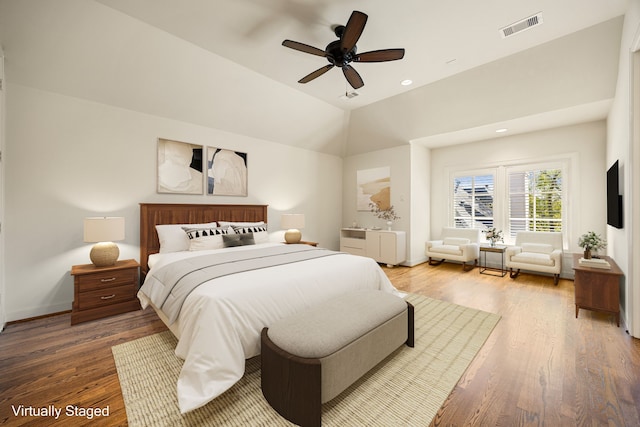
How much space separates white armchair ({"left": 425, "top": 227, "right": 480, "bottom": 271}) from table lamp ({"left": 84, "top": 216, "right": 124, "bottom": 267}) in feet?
17.6

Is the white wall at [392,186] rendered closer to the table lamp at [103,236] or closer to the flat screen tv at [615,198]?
the flat screen tv at [615,198]

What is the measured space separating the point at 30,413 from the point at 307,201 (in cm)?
485

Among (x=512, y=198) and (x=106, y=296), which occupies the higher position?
(x=512, y=198)

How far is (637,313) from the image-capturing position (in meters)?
2.38

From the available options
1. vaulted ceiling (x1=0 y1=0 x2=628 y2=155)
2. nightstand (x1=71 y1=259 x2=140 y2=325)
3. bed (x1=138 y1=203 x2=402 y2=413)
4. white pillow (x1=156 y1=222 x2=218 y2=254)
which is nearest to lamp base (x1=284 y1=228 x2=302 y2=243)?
bed (x1=138 y1=203 x2=402 y2=413)

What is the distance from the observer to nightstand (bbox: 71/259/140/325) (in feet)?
9.17

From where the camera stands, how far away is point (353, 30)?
2227 mm

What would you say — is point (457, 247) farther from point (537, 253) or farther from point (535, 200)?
point (535, 200)

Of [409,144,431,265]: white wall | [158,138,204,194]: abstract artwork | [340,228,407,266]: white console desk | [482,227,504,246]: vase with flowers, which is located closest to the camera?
[158,138,204,194]: abstract artwork

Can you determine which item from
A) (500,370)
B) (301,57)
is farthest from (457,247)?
(301,57)

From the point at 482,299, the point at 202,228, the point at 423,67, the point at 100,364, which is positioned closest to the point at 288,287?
the point at 100,364

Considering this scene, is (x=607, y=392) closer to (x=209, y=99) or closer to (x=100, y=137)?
(x=209, y=99)

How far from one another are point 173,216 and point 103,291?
1.26 meters

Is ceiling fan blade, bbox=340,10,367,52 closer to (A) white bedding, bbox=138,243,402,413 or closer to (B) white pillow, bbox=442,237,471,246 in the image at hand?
(A) white bedding, bbox=138,243,402,413
